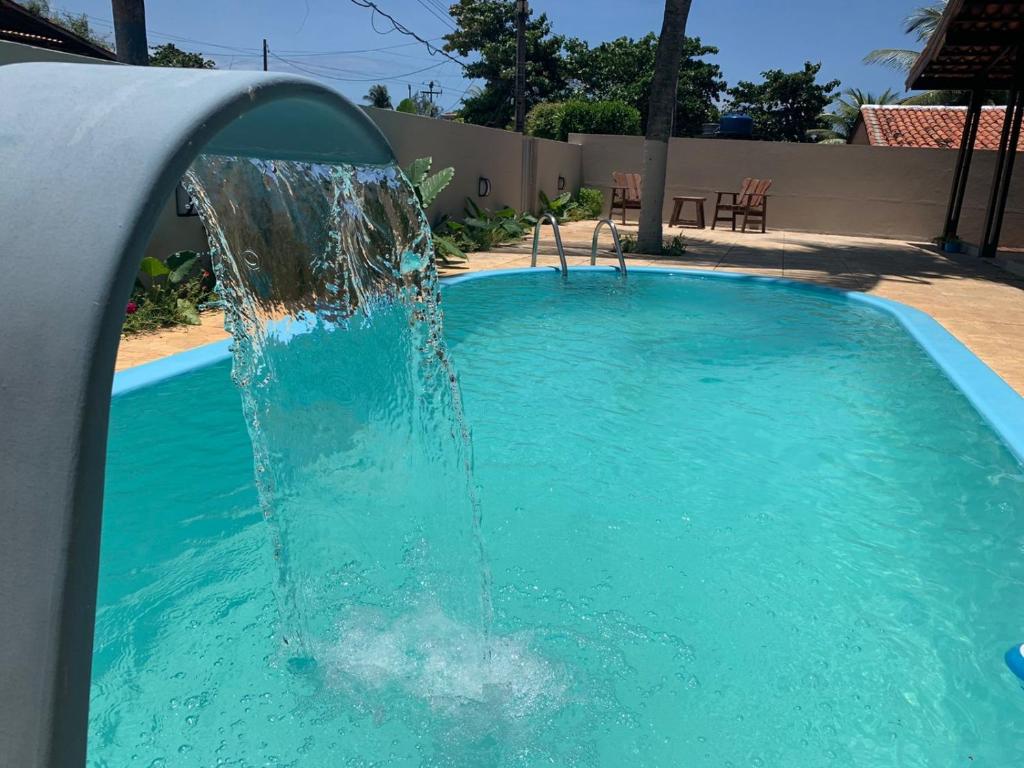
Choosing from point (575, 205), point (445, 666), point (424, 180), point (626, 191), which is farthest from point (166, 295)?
point (626, 191)

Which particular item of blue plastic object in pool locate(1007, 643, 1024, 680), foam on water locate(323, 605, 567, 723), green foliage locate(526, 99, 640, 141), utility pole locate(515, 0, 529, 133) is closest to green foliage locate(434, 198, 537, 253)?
utility pole locate(515, 0, 529, 133)

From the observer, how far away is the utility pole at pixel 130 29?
352 inches

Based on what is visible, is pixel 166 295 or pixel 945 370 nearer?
pixel 945 370

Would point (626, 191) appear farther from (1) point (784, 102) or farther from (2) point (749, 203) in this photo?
(1) point (784, 102)

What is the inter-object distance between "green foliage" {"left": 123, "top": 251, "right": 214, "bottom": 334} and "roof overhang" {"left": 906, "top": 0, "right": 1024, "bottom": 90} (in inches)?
421

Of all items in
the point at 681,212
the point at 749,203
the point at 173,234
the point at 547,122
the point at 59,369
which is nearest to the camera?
the point at 59,369

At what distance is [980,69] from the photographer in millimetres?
14516

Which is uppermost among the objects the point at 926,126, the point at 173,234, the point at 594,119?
the point at 926,126

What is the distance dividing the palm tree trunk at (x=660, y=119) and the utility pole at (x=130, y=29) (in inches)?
274

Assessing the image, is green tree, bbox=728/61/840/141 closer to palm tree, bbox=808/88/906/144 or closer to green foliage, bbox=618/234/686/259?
palm tree, bbox=808/88/906/144

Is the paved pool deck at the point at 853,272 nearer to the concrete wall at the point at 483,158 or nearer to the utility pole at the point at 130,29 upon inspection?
the concrete wall at the point at 483,158

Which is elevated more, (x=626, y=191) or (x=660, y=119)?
(x=660, y=119)

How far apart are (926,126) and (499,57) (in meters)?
19.3

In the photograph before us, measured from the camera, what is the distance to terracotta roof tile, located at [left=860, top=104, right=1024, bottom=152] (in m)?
20.2
